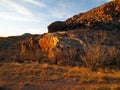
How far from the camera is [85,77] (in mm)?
13766

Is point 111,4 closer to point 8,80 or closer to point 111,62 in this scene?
point 111,62

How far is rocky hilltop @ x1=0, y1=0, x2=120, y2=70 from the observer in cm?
1736

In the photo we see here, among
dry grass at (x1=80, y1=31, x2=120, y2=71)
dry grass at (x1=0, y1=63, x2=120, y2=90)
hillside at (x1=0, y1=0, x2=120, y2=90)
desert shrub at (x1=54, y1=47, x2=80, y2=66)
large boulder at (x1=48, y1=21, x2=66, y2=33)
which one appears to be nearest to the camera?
dry grass at (x1=0, y1=63, x2=120, y2=90)

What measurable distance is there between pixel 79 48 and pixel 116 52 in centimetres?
266

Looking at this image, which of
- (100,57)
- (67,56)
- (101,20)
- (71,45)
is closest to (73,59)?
(67,56)

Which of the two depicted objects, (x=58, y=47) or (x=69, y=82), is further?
(x=58, y=47)

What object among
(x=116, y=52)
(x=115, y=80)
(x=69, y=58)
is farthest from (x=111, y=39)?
(x=115, y=80)

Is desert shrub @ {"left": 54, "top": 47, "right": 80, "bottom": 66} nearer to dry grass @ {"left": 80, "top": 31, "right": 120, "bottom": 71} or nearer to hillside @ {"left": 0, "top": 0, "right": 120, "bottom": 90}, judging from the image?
hillside @ {"left": 0, "top": 0, "right": 120, "bottom": 90}

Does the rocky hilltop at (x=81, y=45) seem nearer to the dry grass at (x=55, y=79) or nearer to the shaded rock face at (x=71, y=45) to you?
the shaded rock face at (x=71, y=45)

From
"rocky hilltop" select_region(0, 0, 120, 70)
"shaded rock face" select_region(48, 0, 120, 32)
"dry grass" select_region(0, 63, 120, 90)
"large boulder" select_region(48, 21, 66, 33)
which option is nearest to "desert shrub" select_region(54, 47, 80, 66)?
"rocky hilltop" select_region(0, 0, 120, 70)

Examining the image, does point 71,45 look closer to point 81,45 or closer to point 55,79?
point 81,45

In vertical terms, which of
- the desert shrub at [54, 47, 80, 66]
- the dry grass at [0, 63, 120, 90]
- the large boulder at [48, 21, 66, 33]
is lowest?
the dry grass at [0, 63, 120, 90]

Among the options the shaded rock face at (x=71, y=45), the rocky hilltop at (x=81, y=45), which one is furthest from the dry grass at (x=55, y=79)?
the shaded rock face at (x=71, y=45)

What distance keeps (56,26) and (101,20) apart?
5.20 m
